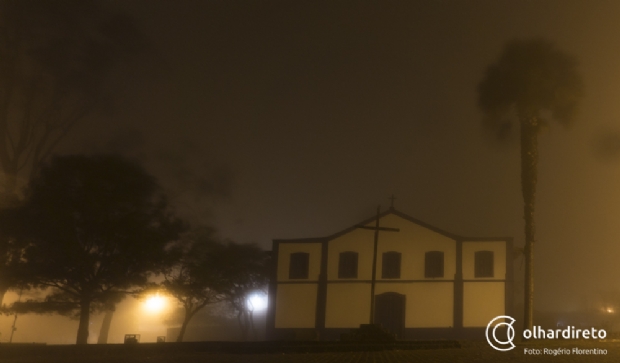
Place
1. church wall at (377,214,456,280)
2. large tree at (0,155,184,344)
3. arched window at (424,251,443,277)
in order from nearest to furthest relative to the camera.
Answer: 1. large tree at (0,155,184,344)
2. arched window at (424,251,443,277)
3. church wall at (377,214,456,280)

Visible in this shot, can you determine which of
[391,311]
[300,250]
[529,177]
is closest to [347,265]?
[300,250]

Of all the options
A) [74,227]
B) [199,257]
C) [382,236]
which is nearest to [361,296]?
[382,236]

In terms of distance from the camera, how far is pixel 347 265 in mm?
38594

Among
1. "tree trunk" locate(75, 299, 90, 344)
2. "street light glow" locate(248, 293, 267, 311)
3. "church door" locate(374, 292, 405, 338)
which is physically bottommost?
"tree trunk" locate(75, 299, 90, 344)

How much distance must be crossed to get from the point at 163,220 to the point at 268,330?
41.5 ft

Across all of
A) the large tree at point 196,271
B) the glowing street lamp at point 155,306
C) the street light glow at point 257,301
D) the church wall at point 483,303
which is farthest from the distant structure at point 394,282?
the glowing street lamp at point 155,306

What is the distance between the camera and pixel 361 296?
124 feet

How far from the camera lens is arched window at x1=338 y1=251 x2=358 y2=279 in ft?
126

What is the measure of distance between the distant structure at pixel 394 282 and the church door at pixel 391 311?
0.05 meters

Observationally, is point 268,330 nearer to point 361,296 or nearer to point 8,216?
point 361,296

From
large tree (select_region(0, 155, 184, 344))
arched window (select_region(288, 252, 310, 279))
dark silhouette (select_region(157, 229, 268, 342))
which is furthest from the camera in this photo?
arched window (select_region(288, 252, 310, 279))

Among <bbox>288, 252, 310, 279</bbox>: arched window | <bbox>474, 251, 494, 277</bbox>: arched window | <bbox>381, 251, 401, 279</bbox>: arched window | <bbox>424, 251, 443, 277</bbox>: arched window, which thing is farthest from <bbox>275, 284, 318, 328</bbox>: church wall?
<bbox>474, 251, 494, 277</bbox>: arched window

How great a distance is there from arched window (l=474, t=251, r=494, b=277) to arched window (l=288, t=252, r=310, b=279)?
946 cm

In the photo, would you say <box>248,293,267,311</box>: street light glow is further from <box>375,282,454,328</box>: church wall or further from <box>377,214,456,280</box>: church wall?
<box>375,282,454,328</box>: church wall
